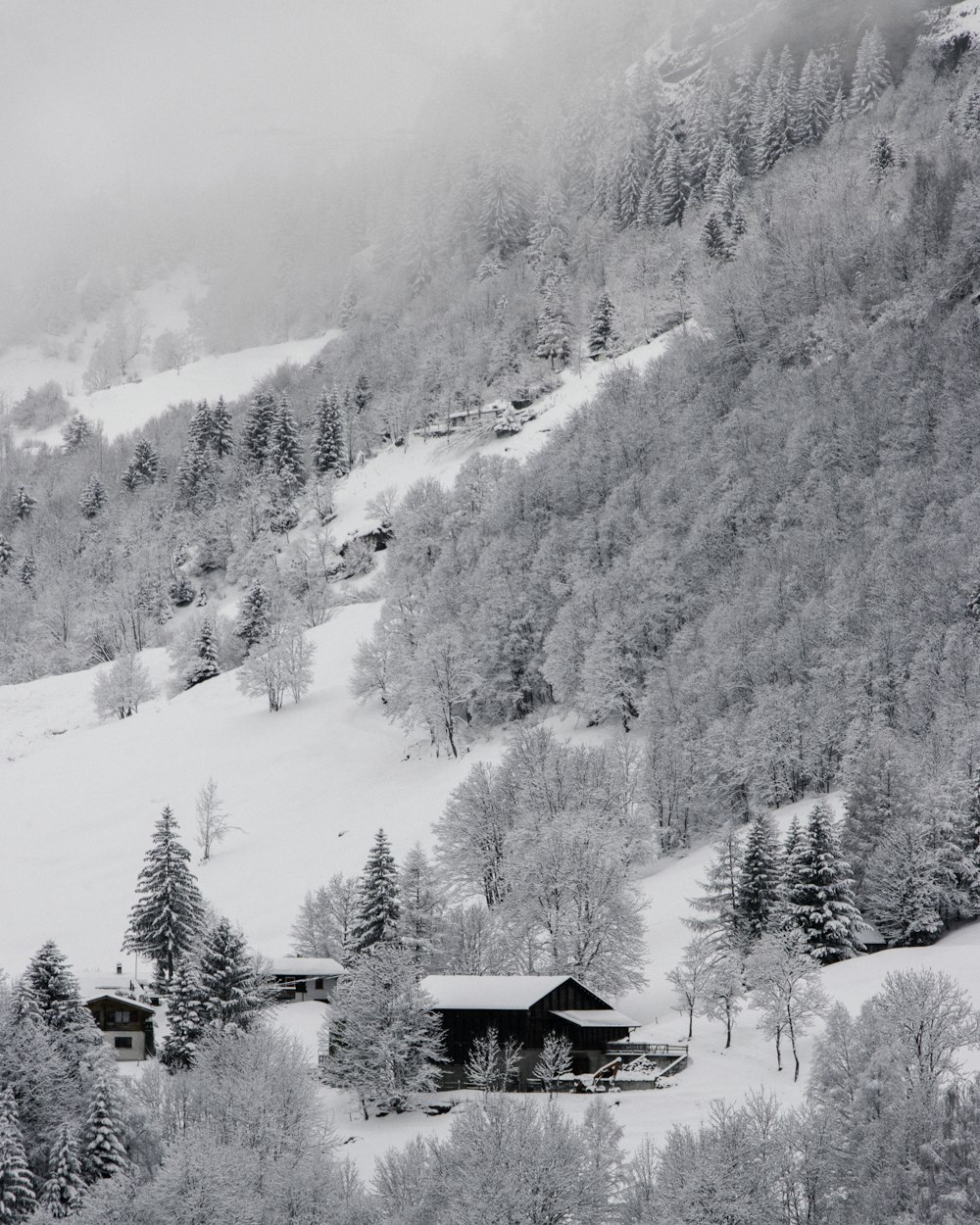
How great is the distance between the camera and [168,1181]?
1163 inches

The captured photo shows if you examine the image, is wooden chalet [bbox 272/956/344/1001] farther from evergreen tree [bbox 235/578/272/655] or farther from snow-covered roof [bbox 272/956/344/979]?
evergreen tree [bbox 235/578/272/655]

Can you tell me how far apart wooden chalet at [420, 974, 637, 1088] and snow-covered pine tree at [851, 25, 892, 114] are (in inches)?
5357

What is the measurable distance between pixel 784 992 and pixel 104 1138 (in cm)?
2196

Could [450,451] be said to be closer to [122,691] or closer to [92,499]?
[122,691]

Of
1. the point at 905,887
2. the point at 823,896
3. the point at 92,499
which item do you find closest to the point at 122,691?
the point at 92,499

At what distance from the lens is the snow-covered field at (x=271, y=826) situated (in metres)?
39.0

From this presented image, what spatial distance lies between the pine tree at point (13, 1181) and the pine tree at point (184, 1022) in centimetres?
846

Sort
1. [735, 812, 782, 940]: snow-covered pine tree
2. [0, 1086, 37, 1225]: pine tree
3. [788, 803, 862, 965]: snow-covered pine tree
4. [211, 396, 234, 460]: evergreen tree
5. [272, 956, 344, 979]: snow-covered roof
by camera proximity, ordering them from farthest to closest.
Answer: [211, 396, 234, 460]: evergreen tree < [272, 956, 344, 979]: snow-covered roof < [735, 812, 782, 940]: snow-covered pine tree < [788, 803, 862, 965]: snow-covered pine tree < [0, 1086, 37, 1225]: pine tree

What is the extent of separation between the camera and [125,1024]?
47.5m

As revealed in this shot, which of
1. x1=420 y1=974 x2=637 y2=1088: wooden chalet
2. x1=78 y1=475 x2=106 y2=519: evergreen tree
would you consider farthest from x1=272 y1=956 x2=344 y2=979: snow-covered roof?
x1=78 y1=475 x2=106 y2=519: evergreen tree

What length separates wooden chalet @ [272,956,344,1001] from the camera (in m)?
50.9

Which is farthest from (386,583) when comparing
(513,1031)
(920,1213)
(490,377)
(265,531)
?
(920,1213)

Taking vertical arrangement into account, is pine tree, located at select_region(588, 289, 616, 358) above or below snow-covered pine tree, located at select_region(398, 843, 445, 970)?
above

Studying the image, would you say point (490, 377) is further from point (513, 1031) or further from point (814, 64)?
point (513, 1031)
